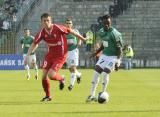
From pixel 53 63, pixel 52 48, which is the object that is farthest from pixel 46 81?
pixel 52 48

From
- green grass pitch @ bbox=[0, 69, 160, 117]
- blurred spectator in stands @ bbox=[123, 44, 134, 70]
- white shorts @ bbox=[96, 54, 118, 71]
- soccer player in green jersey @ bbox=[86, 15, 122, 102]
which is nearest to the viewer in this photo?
green grass pitch @ bbox=[0, 69, 160, 117]

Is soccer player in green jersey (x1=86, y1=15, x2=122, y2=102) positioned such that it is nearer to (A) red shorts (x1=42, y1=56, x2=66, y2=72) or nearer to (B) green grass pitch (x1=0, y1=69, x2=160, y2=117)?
(B) green grass pitch (x1=0, y1=69, x2=160, y2=117)

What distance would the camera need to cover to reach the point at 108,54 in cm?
1725

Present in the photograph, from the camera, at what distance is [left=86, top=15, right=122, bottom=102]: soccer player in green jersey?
1688 centimetres

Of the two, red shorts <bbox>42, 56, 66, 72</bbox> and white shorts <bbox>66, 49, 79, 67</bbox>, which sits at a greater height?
red shorts <bbox>42, 56, 66, 72</bbox>

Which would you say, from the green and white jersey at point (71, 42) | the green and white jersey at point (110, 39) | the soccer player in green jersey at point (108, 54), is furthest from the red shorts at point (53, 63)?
the green and white jersey at point (71, 42)

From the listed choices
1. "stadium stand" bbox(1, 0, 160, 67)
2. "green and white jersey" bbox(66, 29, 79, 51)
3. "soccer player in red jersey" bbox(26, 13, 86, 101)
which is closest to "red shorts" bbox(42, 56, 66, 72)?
"soccer player in red jersey" bbox(26, 13, 86, 101)

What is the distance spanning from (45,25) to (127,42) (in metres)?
34.9

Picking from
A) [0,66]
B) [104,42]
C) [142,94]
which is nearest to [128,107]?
[104,42]

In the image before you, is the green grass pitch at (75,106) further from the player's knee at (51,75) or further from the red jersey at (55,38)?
the red jersey at (55,38)

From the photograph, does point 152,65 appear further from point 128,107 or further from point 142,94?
point 128,107

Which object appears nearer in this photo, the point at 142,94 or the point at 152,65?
the point at 142,94

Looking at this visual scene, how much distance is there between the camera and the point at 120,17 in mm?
Result: 52125

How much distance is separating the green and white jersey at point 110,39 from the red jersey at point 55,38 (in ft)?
3.51
